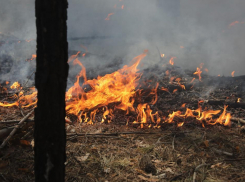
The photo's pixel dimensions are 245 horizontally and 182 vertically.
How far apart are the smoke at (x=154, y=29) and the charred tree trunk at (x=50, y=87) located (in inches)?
345

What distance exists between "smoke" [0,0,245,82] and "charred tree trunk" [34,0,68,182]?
877cm

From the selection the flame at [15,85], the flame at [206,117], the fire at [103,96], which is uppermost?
the flame at [15,85]

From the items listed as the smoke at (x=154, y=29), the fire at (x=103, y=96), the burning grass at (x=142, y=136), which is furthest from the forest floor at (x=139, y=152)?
the smoke at (x=154, y=29)

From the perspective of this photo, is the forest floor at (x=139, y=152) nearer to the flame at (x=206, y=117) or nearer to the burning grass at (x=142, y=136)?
the burning grass at (x=142, y=136)

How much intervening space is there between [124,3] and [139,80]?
23.1 ft

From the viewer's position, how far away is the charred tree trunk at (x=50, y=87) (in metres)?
1.53

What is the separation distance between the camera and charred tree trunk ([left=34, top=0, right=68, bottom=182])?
1532 mm

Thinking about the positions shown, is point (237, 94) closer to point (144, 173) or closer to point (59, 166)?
point (144, 173)

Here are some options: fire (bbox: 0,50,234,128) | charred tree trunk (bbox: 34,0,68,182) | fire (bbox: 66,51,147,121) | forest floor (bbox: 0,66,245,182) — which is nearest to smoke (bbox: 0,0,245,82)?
fire (bbox: 66,51,147,121)

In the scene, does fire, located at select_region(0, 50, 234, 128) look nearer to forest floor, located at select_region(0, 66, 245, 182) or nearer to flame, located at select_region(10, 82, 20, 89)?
forest floor, located at select_region(0, 66, 245, 182)

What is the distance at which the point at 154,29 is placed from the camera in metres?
12.7

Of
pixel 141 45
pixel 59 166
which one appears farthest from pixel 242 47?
pixel 59 166

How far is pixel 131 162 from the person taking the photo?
2928 mm

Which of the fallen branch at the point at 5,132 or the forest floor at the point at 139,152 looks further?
the fallen branch at the point at 5,132
